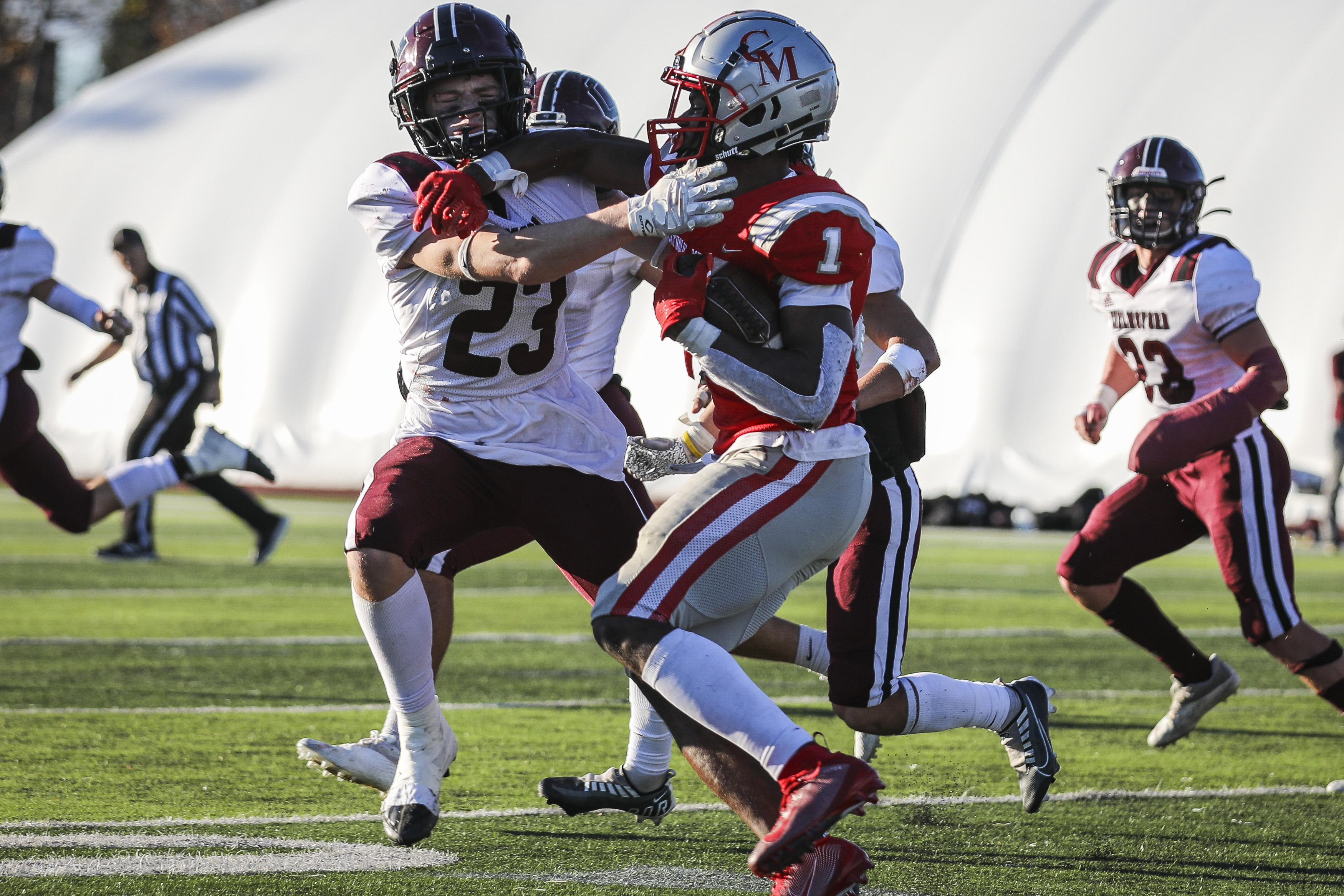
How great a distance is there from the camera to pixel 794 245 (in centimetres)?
268

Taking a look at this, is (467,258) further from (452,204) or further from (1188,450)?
(1188,450)

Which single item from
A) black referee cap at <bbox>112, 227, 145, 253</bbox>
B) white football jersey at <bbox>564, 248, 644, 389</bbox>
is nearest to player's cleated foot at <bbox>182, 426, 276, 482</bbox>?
black referee cap at <bbox>112, 227, 145, 253</bbox>

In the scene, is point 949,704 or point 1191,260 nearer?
point 949,704

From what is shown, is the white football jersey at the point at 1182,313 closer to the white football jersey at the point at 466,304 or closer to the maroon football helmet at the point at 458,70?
the white football jersey at the point at 466,304

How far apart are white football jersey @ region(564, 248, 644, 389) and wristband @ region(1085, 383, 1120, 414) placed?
1.59 m

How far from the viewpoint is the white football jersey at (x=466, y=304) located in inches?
129

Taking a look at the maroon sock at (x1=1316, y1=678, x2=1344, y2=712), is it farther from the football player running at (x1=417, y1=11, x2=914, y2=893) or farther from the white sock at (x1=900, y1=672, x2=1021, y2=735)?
the football player running at (x1=417, y1=11, x2=914, y2=893)

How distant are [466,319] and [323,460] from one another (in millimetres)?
14096

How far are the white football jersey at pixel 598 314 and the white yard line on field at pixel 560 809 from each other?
1.07 m

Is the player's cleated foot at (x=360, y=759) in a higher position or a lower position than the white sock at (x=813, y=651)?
lower

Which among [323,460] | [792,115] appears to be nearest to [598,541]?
[792,115]

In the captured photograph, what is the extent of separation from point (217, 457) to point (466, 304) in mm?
3947

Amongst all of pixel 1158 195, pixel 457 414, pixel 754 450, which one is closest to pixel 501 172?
pixel 457 414

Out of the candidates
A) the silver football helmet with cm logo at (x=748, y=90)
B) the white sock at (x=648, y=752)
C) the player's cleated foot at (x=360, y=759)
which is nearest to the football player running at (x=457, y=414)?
the player's cleated foot at (x=360, y=759)
